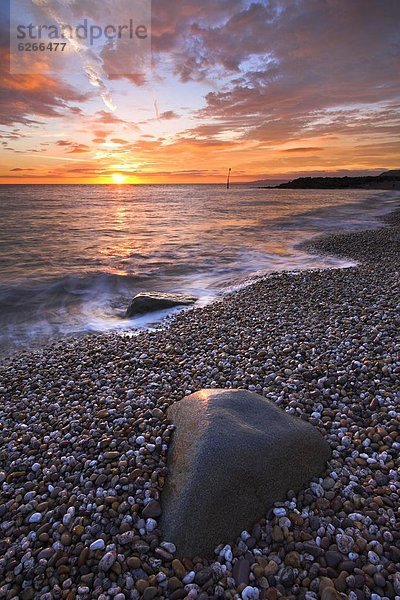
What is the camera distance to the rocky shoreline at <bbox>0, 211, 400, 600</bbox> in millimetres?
2666

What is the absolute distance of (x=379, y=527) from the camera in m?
2.90

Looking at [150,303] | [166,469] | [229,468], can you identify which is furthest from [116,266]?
[229,468]

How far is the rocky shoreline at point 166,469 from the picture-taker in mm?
2666

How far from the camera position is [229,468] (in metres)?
3.16

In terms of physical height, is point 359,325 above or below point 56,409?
above

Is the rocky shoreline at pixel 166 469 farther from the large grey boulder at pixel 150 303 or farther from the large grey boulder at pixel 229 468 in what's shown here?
the large grey boulder at pixel 150 303

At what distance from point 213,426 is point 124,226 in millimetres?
30227

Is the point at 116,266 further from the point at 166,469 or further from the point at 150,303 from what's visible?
the point at 166,469

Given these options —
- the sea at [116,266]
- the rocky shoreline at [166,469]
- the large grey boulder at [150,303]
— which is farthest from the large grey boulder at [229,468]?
the large grey boulder at [150,303]

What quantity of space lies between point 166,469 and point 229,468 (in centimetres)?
72

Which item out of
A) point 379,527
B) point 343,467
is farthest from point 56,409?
point 379,527

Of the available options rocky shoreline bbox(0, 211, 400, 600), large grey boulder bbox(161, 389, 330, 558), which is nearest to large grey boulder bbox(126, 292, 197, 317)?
rocky shoreline bbox(0, 211, 400, 600)

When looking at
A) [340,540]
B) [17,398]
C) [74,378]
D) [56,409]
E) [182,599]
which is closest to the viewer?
[182,599]

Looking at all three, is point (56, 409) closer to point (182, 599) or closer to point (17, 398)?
point (17, 398)
